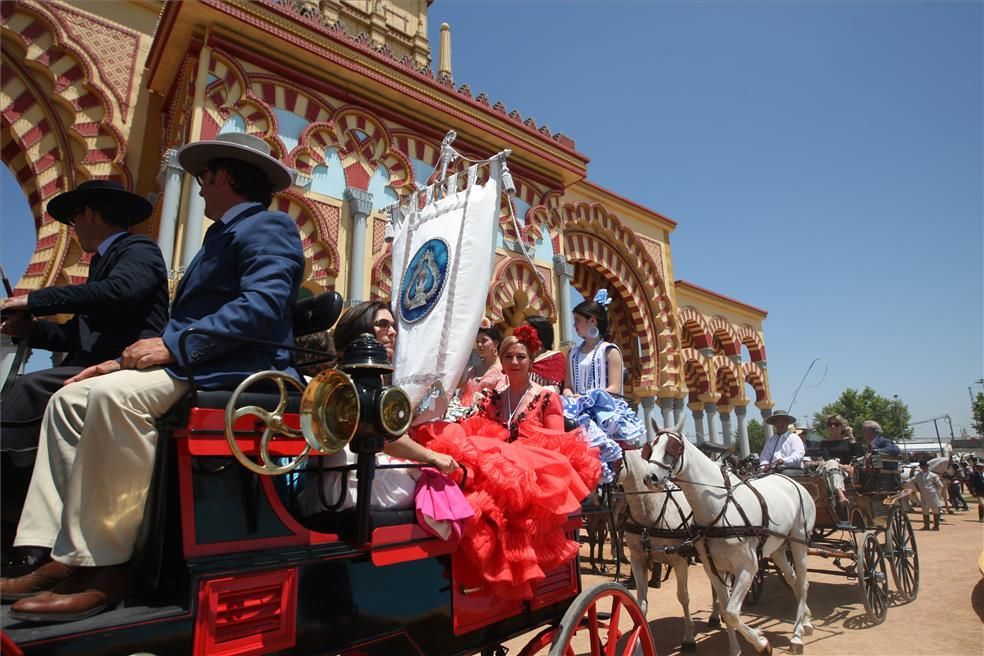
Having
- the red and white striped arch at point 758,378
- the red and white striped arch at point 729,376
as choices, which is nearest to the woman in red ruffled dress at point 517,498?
the red and white striped arch at point 729,376

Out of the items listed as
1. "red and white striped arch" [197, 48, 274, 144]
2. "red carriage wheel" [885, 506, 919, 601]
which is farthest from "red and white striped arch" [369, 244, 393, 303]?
"red carriage wheel" [885, 506, 919, 601]

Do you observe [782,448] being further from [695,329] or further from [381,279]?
[695,329]

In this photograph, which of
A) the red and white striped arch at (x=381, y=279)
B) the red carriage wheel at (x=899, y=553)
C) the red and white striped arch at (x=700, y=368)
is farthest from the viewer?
the red and white striped arch at (x=700, y=368)

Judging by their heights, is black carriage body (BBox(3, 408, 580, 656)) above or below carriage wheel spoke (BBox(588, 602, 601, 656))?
above

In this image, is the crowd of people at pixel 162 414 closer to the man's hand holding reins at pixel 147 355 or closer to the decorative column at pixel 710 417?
the man's hand holding reins at pixel 147 355

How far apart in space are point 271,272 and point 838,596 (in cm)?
749

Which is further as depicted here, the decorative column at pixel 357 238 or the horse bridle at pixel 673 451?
the decorative column at pixel 357 238

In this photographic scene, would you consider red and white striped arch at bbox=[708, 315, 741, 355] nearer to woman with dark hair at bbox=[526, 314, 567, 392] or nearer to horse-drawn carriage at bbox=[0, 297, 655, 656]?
woman with dark hair at bbox=[526, 314, 567, 392]

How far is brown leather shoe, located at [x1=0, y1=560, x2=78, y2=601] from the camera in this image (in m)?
1.34

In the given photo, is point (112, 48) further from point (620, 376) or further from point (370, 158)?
point (620, 376)

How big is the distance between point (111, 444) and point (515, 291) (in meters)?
8.65

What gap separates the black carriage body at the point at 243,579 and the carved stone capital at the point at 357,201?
6.67 meters

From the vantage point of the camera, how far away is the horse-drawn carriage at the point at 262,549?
126 cm

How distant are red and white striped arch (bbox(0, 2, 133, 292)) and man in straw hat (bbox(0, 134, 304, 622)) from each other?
6.87 meters
